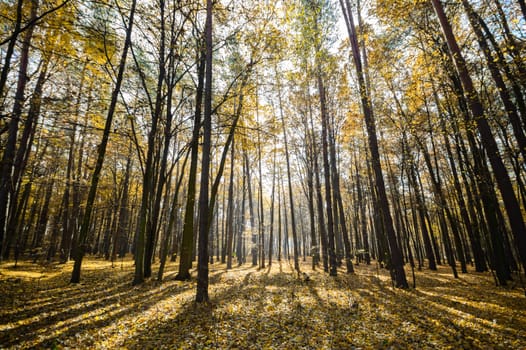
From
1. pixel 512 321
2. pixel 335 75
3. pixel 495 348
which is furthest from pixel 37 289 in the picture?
pixel 335 75

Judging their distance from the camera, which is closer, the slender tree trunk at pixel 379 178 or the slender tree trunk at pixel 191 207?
the slender tree trunk at pixel 379 178

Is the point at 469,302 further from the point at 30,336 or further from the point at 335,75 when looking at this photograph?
the point at 335,75

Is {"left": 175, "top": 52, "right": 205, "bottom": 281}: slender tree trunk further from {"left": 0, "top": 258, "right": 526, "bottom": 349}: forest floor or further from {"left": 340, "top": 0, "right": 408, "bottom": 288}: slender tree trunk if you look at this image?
{"left": 340, "top": 0, "right": 408, "bottom": 288}: slender tree trunk

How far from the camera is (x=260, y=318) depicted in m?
5.81

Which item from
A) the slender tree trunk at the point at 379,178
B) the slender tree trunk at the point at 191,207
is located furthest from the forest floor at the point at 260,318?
the slender tree trunk at the point at 191,207

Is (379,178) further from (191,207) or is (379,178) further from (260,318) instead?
(191,207)

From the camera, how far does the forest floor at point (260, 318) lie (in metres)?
4.40

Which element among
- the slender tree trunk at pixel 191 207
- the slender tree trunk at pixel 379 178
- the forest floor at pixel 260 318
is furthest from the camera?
the slender tree trunk at pixel 191 207

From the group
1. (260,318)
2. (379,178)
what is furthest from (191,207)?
(379,178)

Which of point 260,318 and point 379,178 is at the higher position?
point 379,178

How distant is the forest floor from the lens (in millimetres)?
4402

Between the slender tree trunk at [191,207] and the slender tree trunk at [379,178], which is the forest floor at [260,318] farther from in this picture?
the slender tree trunk at [191,207]

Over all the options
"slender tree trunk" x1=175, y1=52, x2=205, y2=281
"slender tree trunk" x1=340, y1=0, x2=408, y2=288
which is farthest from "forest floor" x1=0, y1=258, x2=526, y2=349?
"slender tree trunk" x1=175, y1=52, x2=205, y2=281

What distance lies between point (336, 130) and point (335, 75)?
3737mm
